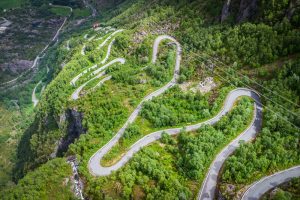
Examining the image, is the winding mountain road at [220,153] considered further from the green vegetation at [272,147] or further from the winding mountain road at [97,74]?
the winding mountain road at [97,74]

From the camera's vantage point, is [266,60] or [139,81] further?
[139,81]

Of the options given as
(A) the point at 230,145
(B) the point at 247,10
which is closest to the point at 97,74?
(B) the point at 247,10

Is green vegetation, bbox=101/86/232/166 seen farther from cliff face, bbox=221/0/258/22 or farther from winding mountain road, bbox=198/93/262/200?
cliff face, bbox=221/0/258/22

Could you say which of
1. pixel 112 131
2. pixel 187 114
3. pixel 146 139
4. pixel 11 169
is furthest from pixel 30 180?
pixel 11 169

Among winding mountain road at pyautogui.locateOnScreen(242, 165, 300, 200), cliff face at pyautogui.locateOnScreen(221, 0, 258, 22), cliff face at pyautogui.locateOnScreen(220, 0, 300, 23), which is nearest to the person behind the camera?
winding mountain road at pyautogui.locateOnScreen(242, 165, 300, 200)

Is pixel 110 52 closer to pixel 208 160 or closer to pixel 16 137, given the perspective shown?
pixel 16 137

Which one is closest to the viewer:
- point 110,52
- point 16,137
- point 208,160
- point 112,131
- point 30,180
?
point 208,160

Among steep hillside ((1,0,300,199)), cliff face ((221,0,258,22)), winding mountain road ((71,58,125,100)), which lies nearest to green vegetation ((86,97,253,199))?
steep hillside ((1,0,300,199))
